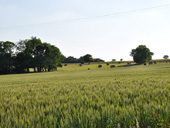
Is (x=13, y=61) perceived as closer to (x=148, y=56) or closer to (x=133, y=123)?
(x=133, y=123)

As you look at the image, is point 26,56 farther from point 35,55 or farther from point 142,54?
point 142,54

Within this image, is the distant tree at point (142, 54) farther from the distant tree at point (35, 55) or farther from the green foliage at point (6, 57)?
the green foliage at point (6, 57)

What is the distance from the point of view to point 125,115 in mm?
3031

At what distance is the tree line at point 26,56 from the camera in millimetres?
74406

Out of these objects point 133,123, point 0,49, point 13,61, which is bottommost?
point 133,123

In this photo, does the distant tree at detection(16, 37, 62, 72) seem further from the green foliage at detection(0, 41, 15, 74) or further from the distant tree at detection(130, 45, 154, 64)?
the distant tree at detection(130, 45, 154, 64)

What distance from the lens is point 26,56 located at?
247ft

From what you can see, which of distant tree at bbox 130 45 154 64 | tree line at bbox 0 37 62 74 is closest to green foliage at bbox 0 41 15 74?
tree line at bbox 0 37 62 74

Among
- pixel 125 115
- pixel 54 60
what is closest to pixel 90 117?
pixel 125 115

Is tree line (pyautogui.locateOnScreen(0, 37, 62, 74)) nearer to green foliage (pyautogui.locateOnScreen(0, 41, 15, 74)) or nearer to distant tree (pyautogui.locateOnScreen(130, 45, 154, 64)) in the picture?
green foliage (pyautogui.locateOnScreen(0, 41, 15, 74))

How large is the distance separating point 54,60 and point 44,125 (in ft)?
257

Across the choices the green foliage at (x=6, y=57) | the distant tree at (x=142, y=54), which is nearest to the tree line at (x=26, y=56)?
the green foliage at (x=6, y=57)

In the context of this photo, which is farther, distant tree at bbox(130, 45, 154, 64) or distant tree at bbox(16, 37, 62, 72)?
distant tree at bbox(130, 45, 154, 64)

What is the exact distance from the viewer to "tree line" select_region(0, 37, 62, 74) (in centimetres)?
7441
